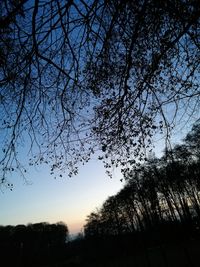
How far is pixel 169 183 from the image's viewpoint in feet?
131

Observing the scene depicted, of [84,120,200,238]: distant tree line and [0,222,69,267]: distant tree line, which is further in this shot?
[0,222,69,267]: distant tree line

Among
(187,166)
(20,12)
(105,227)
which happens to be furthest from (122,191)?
(20,12)

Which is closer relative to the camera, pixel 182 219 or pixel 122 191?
pixel 182 219

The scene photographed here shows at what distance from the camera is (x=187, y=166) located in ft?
120

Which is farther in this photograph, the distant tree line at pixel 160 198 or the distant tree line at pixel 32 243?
the distant tree line at pixel 32 243

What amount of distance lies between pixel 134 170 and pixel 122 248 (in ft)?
158

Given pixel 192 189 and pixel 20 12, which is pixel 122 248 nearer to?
pixel 192 189

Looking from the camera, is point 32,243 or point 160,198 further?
point 32,243

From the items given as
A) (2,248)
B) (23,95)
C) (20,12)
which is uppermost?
(2,248)

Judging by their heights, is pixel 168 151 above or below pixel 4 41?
below

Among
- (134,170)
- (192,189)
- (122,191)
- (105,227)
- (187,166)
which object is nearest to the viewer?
(134,170)

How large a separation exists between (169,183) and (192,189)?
25.7ft

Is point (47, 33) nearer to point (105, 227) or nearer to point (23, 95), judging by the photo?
point (23, 95)

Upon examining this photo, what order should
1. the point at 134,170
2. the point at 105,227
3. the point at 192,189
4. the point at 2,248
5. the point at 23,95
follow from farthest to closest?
the point at 105,227, the point at 2,248, the point at 192,189, the point at 134,170, the point at 23,95
